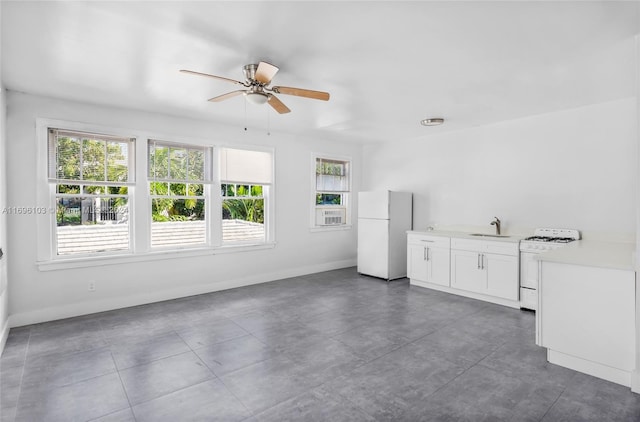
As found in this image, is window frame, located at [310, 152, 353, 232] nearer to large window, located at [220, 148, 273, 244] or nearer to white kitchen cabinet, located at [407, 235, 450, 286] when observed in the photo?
large window, located at [220, 148, 273, 244]

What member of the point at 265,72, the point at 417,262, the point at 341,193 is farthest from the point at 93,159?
the point at 417,262

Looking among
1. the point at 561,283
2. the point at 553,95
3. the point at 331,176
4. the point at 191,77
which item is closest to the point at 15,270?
the point at 191,77

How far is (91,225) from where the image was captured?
4.31 meters

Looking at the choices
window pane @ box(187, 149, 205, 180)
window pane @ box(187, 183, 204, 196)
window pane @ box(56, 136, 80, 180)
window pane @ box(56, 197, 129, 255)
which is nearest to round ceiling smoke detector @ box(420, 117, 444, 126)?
window pane @ box(187, 149, 205, 180)

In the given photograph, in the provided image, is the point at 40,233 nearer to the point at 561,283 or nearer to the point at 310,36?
the point at 310,36

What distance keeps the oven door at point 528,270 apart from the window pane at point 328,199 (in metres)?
3.53

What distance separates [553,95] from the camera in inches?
156

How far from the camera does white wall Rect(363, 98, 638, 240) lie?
416cm

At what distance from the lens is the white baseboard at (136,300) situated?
3.90m

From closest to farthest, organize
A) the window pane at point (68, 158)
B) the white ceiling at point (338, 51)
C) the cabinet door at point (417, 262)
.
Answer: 1. the white ceiling at point (338, 51)
2. the window pane at point (68, 158)
3. the cabinet door at point (417, 262)

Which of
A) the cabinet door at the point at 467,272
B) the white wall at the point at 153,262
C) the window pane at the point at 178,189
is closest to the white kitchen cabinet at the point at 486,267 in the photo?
the cabinet door at the point at 467,272

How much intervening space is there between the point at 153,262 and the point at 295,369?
2849mm

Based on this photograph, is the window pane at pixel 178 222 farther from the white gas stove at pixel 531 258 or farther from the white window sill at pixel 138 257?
the white gas stove at pixel 531 258

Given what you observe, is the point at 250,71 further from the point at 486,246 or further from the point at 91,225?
the point at 486,246
